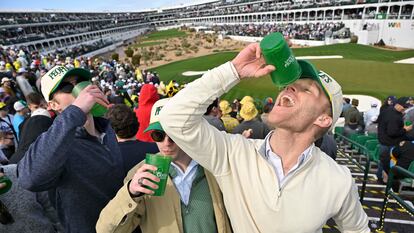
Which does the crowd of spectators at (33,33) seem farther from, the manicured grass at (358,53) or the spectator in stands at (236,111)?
the manicured grass at (358,53)

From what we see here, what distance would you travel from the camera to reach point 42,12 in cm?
7200

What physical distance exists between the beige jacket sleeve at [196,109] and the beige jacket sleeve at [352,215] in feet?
3.36

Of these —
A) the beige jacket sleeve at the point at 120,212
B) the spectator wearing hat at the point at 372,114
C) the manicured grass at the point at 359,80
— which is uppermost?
the beige jacket sleeve at the point at 120,212

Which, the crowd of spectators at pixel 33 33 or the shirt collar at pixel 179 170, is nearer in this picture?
the shirt collar at pixel 179 170

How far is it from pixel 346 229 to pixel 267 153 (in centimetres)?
86

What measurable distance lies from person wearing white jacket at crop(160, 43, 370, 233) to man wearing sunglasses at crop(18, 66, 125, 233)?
0.70m

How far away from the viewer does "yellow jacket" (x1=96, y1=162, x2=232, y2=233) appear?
5.86ft

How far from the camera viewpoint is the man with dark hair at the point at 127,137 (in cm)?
299

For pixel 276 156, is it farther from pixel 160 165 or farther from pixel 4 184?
pixel 4 184

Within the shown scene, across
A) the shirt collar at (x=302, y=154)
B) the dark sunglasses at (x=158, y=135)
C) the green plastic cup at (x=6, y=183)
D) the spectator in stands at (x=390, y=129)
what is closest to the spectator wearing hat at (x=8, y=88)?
the green plastic cup at (x=6, y=183)

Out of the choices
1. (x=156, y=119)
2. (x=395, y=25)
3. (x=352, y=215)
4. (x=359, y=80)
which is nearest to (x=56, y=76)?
(x=156, y=119)

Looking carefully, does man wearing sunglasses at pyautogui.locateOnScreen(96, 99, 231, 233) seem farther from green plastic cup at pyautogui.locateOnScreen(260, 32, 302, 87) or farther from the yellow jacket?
green plastic cup at pyautogui.locateOnScreen(260, 32, 302, 87)

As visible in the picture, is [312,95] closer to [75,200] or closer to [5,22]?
[75,200]

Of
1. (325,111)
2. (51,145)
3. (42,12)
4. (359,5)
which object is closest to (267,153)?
(325,111)
